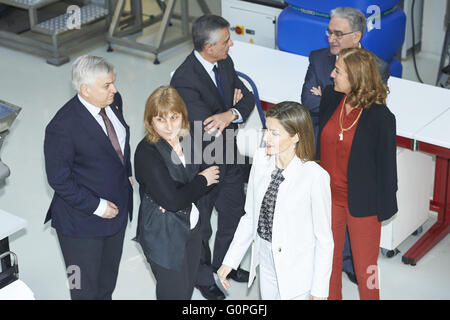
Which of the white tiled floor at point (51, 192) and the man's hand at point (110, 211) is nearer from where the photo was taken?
the man's hand at point (110, 211)

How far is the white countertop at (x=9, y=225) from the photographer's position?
3613 millimetres

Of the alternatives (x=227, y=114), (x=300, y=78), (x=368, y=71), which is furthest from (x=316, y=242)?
(x=300, y=78)

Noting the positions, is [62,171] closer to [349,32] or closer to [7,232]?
[7,232]

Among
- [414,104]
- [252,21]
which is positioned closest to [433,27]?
[252,21]

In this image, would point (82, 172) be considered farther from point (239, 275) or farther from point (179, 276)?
point (239, 275)

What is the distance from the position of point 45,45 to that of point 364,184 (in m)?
4.62

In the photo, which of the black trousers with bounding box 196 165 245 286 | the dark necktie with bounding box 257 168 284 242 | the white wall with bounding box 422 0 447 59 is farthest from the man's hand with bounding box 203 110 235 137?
the white wall with bounding box 422 0 447 59

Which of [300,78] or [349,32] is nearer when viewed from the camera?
[349,32]

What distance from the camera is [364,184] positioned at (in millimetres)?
3447

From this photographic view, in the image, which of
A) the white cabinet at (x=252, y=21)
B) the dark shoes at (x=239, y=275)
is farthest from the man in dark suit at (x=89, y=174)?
the white cabinet at (x=252, y=21)

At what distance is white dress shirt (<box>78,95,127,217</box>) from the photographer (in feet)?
10.7

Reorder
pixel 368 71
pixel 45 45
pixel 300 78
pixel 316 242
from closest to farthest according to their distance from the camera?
pixel 316 242 → pixel 368 71 → pixel 300 78 → pixel 45 45

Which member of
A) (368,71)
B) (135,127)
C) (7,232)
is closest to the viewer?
(368,71)

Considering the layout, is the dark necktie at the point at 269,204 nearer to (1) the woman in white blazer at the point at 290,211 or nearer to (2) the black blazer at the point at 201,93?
(1) the woman in white blazer at the point at 290,211
